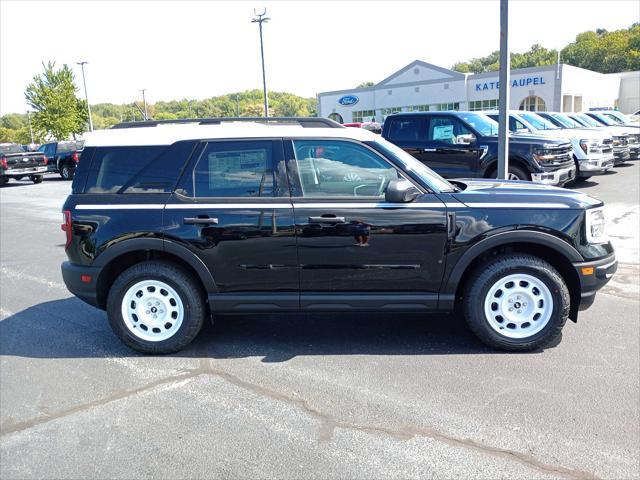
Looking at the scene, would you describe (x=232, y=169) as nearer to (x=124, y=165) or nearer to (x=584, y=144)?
(x=124, y=165)

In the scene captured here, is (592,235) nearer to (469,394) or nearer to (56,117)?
(469,394)

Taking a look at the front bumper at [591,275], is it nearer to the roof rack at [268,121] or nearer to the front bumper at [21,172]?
the roof rack at [268,121]

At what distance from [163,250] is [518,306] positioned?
9.70 feet

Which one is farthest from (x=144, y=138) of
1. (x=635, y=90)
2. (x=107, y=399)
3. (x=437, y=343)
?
(x=635, y=90)

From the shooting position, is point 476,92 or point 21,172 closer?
point 21,172

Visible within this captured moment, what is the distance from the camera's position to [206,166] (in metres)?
4.54

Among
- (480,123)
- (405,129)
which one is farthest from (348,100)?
(480,123)

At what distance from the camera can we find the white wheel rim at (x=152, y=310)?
4617 millimetres

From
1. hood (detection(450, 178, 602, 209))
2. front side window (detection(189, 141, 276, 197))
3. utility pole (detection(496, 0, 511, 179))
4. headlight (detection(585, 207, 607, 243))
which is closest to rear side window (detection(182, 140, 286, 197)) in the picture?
front side window (detection(189, 141, 276, 197))

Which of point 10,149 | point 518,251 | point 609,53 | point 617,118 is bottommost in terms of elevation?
point 518,251

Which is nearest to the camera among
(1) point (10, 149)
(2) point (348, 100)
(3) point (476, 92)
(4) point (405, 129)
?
(4) point (405, 129)

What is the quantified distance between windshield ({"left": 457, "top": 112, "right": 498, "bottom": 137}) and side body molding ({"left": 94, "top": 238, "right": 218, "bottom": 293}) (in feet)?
28.9

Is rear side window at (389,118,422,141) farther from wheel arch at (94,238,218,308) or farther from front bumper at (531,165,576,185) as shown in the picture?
wheel arch at (94,238,218,308)

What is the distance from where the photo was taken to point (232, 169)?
453cm
